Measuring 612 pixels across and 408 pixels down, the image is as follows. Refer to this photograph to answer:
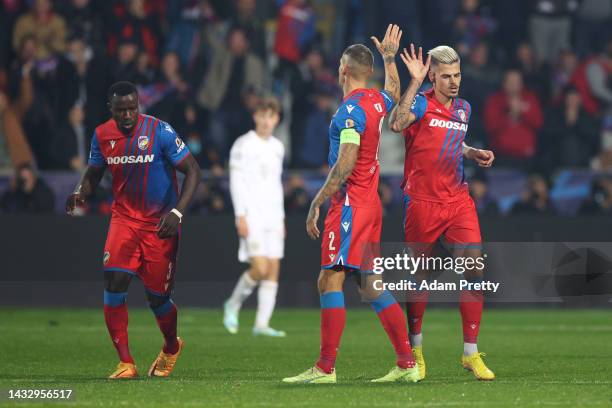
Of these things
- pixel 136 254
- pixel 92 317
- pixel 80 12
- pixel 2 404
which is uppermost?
pixel 80 12

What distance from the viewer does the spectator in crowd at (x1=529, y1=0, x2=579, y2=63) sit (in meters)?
20.6

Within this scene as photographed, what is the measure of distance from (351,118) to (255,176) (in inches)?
234

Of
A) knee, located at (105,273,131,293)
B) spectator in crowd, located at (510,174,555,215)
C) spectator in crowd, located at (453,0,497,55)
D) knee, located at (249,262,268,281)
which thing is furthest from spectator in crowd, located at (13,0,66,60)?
knee, located at (105,273,131,293)

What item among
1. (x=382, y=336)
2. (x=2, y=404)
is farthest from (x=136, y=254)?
(x=382, y=336)

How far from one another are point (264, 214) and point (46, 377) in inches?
207

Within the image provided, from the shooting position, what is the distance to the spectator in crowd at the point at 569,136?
63.4ft

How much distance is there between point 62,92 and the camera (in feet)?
63.2

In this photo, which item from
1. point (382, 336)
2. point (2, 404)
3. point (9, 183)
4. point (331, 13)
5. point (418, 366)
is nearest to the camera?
point (2, 404)

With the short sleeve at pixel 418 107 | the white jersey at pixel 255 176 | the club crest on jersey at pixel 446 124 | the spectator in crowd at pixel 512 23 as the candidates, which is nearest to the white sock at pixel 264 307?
the white jersey at pixel 255 176

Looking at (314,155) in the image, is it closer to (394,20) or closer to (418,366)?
(394,20)

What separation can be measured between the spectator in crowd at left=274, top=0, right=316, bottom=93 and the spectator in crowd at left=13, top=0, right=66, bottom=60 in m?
3.28

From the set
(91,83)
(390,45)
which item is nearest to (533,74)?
(91,83)

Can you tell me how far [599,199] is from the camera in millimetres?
18312

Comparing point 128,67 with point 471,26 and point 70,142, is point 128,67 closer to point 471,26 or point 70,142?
point 70,142
